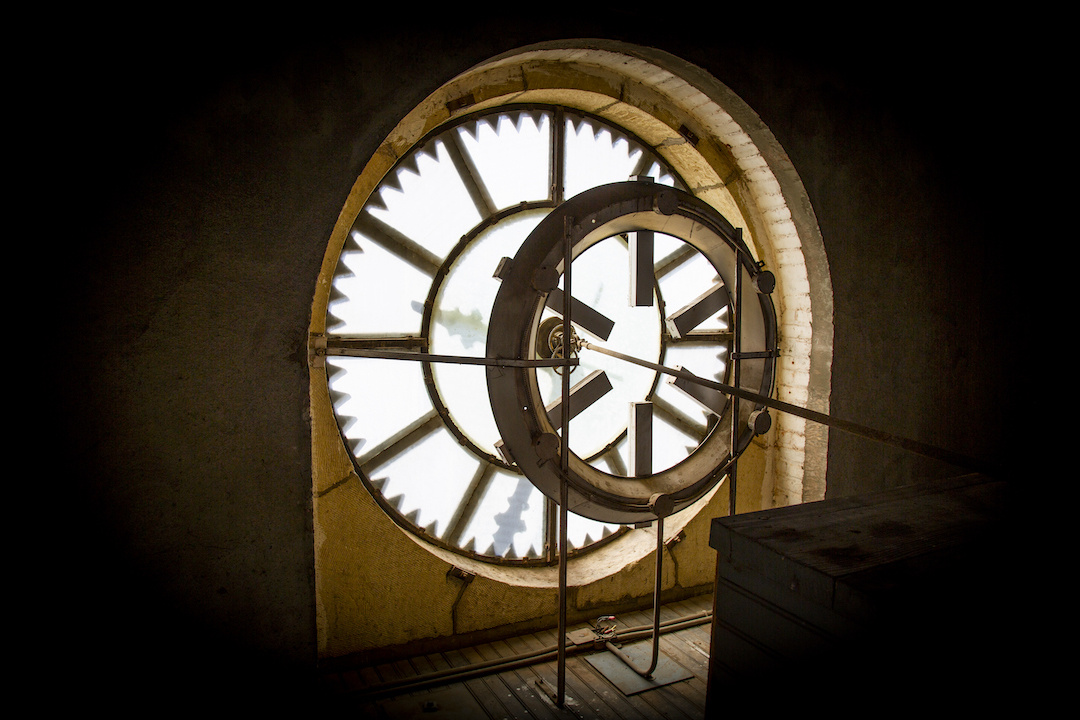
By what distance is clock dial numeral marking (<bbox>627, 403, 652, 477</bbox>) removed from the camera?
2.69m

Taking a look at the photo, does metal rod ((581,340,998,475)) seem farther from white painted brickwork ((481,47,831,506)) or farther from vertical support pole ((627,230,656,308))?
white painted brickwork ((481,47,831,506))

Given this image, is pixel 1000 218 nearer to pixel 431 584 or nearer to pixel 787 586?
pixel 787 586

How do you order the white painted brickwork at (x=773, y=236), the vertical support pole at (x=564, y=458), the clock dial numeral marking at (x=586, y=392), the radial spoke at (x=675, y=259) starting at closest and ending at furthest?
the vertical support pole at (x=564, y=458) → the clock dial numeral marking at (x=586, y=392) → the white painted brickwork at (x=773, y=236) → the radial spoke at (x=675, y=259)

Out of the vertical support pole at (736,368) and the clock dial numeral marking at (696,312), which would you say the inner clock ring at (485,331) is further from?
the vertical support pole at (736,368)

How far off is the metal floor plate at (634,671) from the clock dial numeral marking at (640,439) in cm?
77

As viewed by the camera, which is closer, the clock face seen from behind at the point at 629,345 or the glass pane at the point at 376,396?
the clock face seen from behind at the point at 629,345

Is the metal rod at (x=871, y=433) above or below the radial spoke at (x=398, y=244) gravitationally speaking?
below

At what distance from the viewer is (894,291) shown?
3.18 meters

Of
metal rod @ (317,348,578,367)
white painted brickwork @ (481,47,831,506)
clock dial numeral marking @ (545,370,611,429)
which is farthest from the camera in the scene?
white painted brickwork @ (481,47,831,506)

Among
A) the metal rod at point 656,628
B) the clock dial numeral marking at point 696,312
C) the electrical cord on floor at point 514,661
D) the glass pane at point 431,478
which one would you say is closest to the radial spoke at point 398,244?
the glass pane at point 431,478

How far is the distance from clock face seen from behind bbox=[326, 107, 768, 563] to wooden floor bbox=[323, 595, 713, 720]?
18.5 inches

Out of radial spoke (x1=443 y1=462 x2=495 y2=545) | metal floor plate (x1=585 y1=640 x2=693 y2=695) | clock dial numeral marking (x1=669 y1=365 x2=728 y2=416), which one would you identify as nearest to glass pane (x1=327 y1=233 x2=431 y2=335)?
radial spoke (x1=443 y1=462 x2=495 y2=545)

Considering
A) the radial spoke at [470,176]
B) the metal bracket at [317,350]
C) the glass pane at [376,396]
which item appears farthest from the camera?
the radial spoke at [470,176]

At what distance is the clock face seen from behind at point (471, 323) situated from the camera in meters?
2.70
